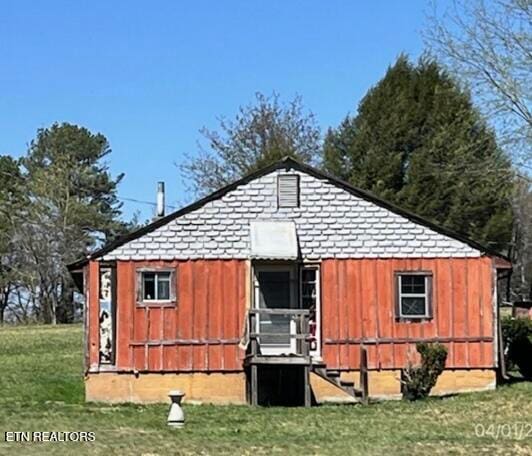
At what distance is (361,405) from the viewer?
2153 centimetres

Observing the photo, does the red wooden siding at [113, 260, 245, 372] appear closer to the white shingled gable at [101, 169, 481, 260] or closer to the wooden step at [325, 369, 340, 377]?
the white shingled gable at [101, 169, 481, 260]

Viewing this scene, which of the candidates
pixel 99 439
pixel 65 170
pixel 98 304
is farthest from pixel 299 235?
pixel 65 170

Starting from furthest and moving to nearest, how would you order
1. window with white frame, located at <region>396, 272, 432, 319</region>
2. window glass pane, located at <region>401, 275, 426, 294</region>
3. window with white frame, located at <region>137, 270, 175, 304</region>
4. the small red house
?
window glass pane, located at <region>401, 275, 426, 294</region>, window with white frame, located at <region>396, 272, 432, 319</region>, window with white frame, located at <region>137, 270, 175, 304</region>, the small red house

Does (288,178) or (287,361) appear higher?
(288,178)

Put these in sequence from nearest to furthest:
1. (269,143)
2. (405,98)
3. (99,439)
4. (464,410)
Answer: (99,439) → (464,410) → (405,98) → (269,143)

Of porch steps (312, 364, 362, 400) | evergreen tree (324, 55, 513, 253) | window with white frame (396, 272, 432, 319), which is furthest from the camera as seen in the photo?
evergreen tree (324, 55, 513, 253)

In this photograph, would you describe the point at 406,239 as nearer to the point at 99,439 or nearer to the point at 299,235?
the point at 299,235

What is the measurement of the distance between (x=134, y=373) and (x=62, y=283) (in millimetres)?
36177

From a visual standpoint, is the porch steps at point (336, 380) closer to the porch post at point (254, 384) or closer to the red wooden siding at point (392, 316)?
the red wooden siding at point (392, 316)

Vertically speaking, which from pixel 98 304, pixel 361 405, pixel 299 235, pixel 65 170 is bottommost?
pixel 361 405

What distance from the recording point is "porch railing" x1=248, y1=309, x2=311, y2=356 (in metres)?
21.7

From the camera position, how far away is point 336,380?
22.2 m

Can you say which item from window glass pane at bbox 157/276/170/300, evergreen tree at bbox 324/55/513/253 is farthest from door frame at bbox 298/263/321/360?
evergreen tree at bbox 324/55/513/253
